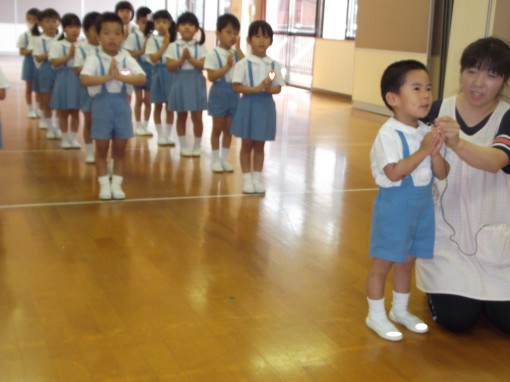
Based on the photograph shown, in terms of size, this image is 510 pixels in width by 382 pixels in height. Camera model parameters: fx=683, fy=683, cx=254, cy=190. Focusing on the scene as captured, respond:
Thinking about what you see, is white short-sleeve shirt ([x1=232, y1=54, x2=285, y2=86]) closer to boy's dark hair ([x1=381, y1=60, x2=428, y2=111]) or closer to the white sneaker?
the white sneaker

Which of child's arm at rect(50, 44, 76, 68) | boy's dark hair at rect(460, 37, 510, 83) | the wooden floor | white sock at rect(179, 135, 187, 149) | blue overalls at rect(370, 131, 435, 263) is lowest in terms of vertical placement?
the wooden floor

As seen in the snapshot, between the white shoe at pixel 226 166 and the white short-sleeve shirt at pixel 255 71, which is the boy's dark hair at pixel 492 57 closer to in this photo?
the white short-sleeve shirt at pixel 255 71

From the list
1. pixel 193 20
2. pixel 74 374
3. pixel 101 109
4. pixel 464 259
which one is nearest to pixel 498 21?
pixel 193 20

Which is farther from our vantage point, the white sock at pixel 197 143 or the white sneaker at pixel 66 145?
the white sneaker at pixel 66 145

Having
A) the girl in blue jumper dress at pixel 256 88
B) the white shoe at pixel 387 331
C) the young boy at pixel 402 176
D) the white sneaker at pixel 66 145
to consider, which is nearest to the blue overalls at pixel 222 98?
the girl in blue jumper dress at pixel 256 88

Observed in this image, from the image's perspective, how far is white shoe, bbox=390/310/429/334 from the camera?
250 centimetres

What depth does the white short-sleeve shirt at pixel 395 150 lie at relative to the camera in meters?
2.29

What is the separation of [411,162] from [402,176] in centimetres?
7

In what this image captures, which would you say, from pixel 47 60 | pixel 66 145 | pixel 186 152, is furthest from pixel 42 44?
pixel 186 152

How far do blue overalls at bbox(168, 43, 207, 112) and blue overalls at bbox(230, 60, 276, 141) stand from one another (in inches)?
41.1

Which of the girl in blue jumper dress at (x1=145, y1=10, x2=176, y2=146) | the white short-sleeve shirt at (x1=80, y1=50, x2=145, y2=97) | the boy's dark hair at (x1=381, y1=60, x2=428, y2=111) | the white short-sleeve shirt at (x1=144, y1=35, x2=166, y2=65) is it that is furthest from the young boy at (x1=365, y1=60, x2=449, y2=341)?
the white short-sleeve shirt at (x1=144, y1=35, x2=166, y2=65)

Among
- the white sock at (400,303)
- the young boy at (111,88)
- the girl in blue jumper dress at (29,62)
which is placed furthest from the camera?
the girl in blue jumper dress at (29,62)

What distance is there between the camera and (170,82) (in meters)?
5.95

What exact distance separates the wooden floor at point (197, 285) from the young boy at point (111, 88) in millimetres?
283
